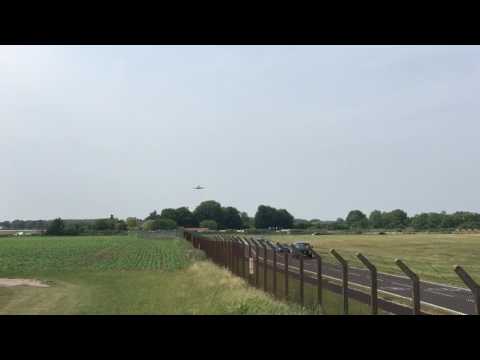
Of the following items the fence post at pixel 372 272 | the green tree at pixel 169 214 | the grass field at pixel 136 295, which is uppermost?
the green tree at pixel 169 214

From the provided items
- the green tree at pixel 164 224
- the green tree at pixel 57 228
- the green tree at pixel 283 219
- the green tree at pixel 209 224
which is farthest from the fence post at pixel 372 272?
the green tree at pixel 57 228

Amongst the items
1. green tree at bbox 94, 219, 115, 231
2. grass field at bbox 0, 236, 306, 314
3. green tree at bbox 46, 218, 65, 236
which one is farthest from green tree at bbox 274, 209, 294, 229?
grass field at bbox 0, 236, 306, 314

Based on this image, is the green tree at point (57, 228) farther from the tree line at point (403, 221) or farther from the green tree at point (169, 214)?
the tree line at point (403, 221)

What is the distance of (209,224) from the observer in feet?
527

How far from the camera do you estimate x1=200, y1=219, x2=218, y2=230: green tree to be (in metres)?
160

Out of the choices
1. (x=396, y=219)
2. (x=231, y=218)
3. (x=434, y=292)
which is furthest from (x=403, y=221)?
(x=434, y=292)

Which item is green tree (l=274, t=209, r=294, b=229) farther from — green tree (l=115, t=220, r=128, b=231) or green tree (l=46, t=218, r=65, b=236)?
green tree (l=46, t=218, r=65, b=236)

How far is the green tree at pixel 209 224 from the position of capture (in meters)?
160
